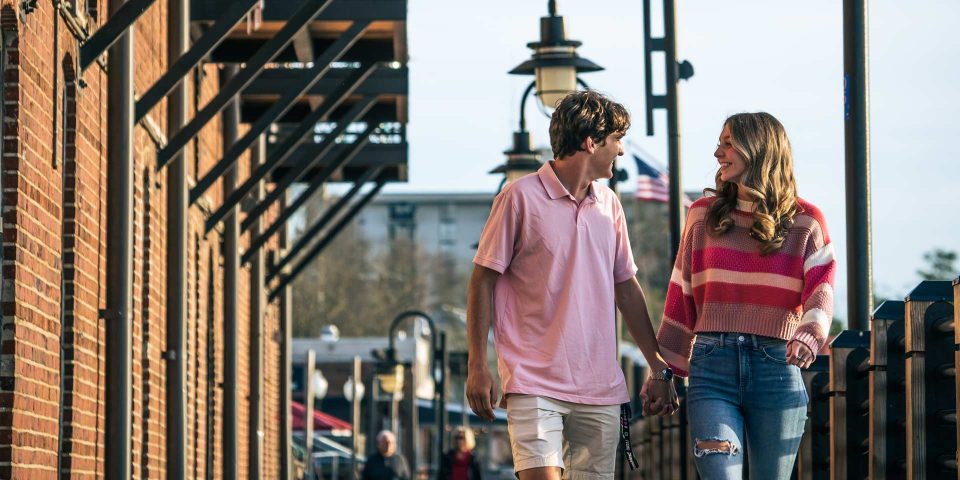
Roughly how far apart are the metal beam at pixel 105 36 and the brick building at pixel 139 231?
2cm

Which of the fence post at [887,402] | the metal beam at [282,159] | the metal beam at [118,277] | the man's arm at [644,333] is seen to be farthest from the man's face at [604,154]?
the metal beam at [282,159]

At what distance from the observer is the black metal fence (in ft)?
20.7

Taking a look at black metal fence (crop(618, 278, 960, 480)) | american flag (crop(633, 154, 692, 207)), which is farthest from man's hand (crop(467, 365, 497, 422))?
american flag (crop(633, 154, 692, 207))

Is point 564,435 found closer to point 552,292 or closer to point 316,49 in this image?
point 552,292

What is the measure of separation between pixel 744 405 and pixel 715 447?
0.19 m

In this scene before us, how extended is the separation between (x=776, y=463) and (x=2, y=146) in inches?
144

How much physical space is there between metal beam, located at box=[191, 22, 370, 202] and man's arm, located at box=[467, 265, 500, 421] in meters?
6.63

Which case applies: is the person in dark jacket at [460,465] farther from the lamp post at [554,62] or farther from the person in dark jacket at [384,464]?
the lamp post at [554,62]

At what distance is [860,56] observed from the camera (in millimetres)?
8523

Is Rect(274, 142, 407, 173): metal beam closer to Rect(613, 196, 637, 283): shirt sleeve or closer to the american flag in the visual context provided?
the american flag

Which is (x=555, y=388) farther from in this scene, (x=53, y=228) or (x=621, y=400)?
(x=53, y=228)

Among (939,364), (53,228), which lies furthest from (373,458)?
(939,364)

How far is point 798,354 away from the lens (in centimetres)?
550

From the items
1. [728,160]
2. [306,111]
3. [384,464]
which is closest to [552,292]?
[728,160]
